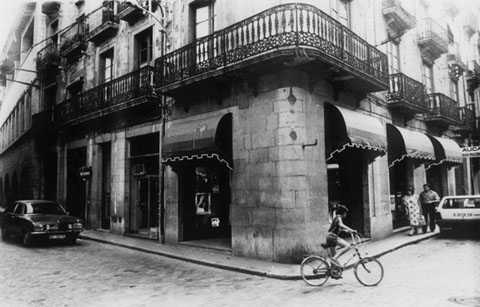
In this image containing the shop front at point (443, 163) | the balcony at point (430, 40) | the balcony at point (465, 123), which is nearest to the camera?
the shop front at point (443, 163)

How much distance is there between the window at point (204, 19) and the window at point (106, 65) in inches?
245

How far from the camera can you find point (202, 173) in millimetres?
13430

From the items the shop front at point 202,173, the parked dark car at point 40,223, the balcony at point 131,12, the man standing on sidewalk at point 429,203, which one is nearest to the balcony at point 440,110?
the man standing on sidewalk at point 429,203

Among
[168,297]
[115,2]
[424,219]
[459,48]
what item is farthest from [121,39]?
[459,48]

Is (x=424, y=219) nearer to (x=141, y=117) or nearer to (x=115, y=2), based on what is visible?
(x=141, y=117)

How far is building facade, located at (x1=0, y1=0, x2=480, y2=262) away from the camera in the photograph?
380 inches

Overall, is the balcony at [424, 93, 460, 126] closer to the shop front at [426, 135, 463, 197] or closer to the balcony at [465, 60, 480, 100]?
the shop front at [426, 135, 463, 197]

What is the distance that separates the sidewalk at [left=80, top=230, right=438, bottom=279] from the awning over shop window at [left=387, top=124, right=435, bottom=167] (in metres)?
2.88

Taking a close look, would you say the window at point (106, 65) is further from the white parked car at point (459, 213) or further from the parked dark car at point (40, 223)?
the white parked car at point (459, 213)

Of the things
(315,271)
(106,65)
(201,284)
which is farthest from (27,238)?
(315,271)

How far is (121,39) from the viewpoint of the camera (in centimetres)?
1614

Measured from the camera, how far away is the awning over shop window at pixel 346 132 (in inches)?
401

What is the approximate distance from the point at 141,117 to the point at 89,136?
475 cm

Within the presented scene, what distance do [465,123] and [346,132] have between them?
13729 mm
